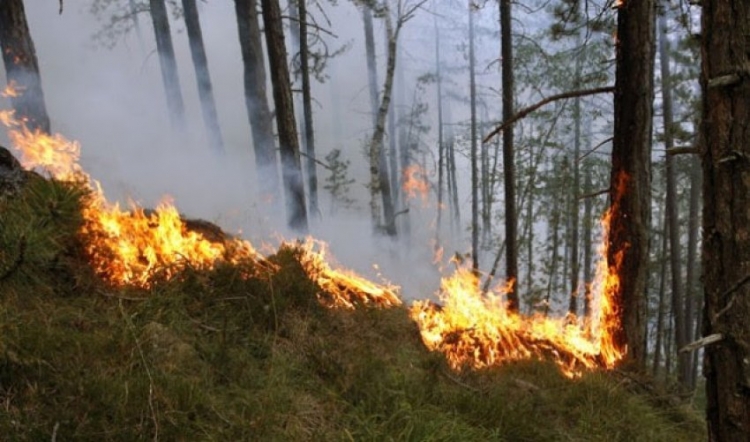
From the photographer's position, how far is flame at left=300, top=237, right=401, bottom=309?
17.0 ft

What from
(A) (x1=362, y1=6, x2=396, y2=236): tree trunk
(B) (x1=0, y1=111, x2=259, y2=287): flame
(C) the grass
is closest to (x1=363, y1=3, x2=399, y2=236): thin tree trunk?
(A) (x1=362, y1=6, x2=396, y2=236): tree trunk

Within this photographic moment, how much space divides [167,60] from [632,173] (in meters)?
13.7

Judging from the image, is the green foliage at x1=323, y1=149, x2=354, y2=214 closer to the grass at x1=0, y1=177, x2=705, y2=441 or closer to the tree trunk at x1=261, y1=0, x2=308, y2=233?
the tree trunk at x1=261, y1=0, x2=308, y2=233

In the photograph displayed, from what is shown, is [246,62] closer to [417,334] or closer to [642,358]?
[417,334]

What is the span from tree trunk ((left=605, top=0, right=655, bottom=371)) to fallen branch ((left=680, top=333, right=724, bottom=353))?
3516mm

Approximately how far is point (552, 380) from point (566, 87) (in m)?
17.2

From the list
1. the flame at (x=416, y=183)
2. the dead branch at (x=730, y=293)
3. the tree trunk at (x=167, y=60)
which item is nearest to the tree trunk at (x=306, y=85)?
the tree trunk at (x=167, y=60)

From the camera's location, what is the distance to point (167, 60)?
15141 mm

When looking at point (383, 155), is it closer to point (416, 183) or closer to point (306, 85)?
point (306, 85)

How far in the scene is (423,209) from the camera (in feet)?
120

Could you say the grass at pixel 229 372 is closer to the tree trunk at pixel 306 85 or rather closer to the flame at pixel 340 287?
the flame at pixel 340 287

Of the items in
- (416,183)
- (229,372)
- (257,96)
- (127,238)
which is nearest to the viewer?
(229,372)

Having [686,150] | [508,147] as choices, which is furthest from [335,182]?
[686,150]

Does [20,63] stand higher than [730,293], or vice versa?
[20,63]
